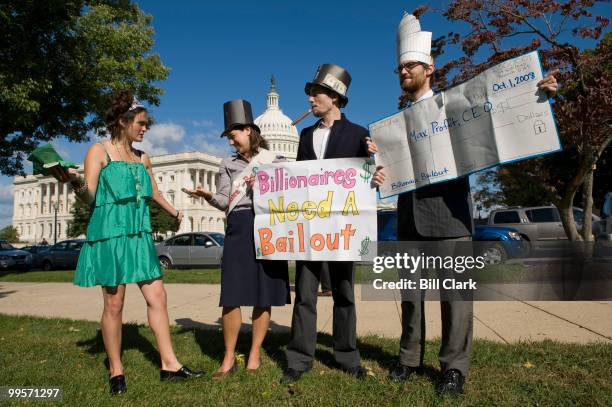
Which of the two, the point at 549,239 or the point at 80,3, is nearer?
the point at 80,3

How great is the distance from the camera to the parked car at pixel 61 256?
2316cm

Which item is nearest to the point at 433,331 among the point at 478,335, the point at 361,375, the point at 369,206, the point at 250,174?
the point at 478,335

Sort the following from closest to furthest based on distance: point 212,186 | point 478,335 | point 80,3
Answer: point 478,335 < point 80,3 < point 212,186

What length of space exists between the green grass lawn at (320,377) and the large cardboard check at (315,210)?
94 centimetres

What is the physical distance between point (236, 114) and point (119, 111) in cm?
90

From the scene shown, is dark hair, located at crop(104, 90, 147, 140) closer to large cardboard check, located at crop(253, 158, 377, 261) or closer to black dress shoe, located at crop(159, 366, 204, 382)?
large cardboard check, located at crop(253, 158, 377, 261)

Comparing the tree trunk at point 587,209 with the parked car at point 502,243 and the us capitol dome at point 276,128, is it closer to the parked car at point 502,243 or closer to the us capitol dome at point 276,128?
the parked car at point 502,243

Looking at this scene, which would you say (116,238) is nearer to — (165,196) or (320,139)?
(320,139)

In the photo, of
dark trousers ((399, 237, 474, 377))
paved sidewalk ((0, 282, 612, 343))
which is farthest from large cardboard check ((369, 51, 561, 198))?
paved sidewalk ((0, 282, 612, 343))

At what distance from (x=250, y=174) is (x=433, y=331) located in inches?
110

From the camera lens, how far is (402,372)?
3488 mm

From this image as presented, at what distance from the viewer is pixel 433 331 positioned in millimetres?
5148

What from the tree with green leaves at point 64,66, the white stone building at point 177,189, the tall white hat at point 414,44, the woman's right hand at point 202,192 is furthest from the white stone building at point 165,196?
the tall white hat at point 414,44

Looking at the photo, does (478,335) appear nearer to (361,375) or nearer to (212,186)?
(361,375)
